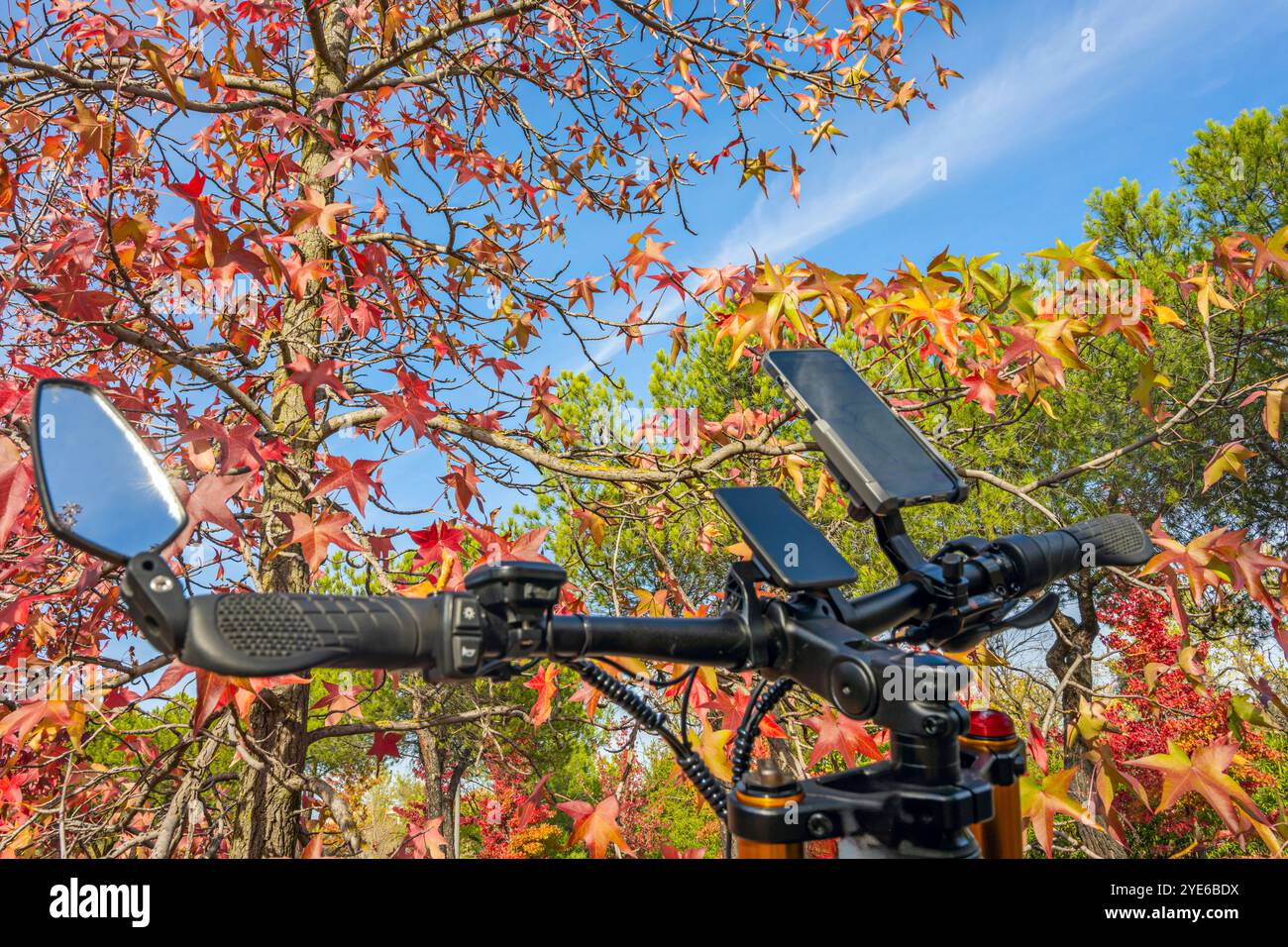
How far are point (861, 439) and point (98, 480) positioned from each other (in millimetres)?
808

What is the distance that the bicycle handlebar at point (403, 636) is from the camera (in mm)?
600

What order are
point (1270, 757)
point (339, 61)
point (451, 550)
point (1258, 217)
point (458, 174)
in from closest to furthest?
point (451, 550)
point (458, 174)
point (339, 61)
point (1270, 757)
point (1258, 217)

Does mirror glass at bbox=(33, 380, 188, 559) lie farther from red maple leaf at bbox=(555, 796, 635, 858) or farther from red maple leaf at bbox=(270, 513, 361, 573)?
red maple leaf at bbox=(555, 796, 635, 858)

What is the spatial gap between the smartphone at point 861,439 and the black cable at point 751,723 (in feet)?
0.77

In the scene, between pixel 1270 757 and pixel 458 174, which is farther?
pixel 1270 757

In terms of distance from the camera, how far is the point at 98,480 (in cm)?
72

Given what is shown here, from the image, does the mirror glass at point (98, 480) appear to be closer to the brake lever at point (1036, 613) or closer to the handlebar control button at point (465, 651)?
the handlebar control button at point (465, 651)

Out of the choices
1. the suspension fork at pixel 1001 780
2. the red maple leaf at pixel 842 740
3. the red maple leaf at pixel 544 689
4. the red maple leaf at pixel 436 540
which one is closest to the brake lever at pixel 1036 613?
the suspension fork at pixel 1001 780

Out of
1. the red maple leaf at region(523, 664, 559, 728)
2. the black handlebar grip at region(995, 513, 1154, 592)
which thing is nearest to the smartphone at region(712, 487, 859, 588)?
the black handlebar grip at region(995, 513, 1154, 592)

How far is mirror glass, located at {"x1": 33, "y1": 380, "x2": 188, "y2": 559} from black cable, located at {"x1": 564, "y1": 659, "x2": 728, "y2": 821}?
401 millimetres
